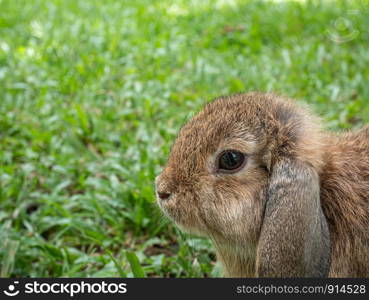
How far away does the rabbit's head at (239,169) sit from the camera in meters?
2.67

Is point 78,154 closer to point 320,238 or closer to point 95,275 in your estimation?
point 95,275

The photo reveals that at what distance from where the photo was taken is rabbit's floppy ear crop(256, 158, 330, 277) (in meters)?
2.41

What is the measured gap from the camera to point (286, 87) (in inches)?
233

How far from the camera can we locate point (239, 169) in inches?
109

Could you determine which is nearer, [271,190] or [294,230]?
[294,230]

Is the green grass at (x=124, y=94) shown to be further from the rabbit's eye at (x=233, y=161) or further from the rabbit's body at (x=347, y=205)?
the rabbit's body at (x=347, y=205)

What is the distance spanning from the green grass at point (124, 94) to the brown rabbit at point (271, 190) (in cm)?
83

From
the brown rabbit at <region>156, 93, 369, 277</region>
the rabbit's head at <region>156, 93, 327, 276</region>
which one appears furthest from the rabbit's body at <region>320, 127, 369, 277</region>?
the rabbit's head at <region>156, 93, 327, 276</region>

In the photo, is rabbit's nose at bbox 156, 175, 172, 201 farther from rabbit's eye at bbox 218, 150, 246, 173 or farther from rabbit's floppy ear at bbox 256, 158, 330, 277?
rabbit's floppy ear at bbox 256, 158, 330, 277

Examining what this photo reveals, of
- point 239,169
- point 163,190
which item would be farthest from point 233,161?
point 163,190

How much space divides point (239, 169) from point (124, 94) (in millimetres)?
3444

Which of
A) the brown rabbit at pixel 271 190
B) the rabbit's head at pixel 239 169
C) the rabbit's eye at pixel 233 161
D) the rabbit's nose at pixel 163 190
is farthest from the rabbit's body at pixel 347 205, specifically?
the rabbit's nose at pixel 163 190

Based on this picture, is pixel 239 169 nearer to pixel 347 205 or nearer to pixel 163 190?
pixel 163 190

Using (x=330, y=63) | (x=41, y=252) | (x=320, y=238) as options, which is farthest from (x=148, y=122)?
(x=320, y=238)
